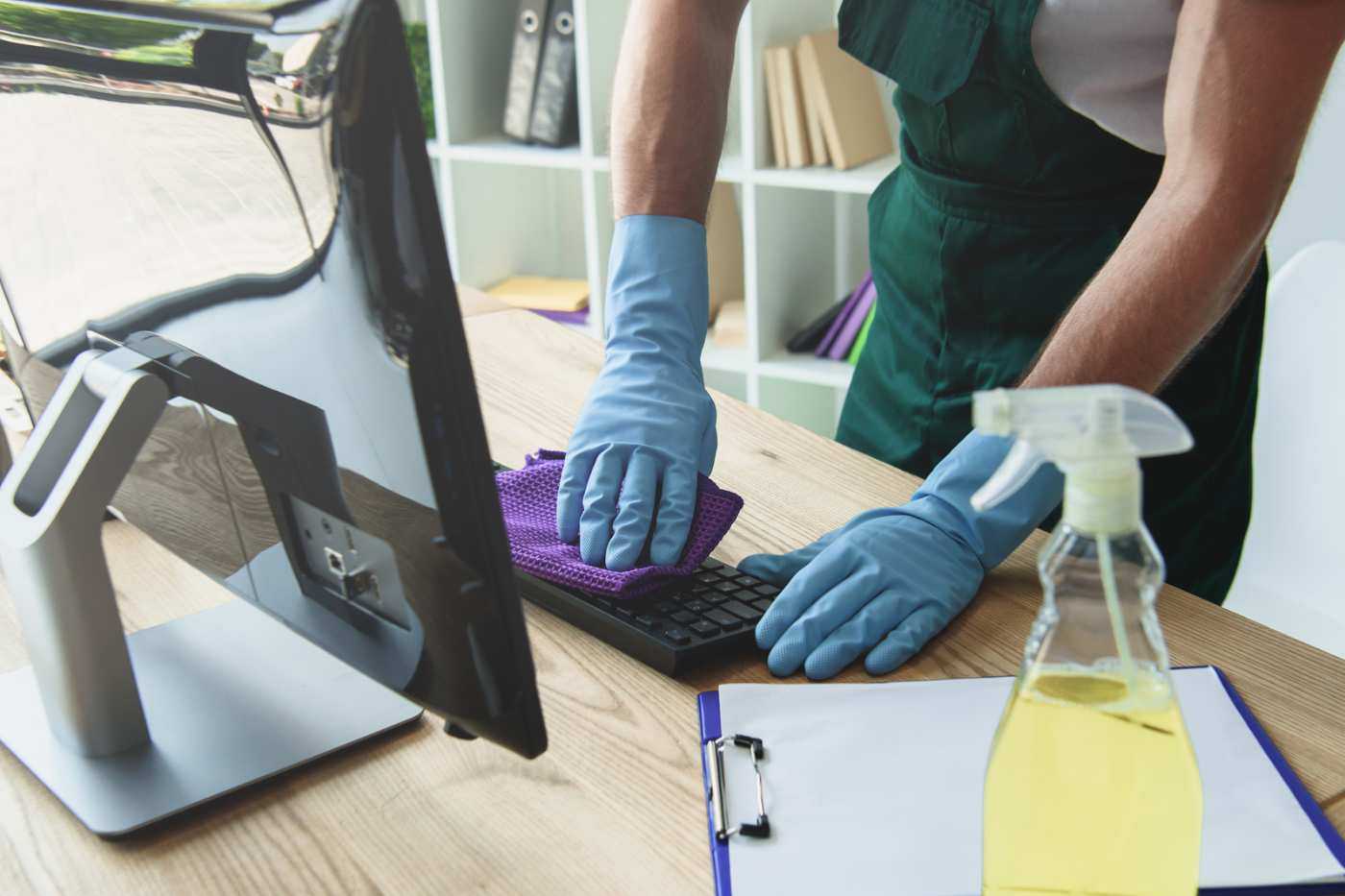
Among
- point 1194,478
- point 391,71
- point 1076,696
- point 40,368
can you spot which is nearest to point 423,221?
point 391,71

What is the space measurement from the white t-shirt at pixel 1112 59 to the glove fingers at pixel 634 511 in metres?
0.56

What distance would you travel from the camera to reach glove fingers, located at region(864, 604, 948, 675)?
35.8 inches

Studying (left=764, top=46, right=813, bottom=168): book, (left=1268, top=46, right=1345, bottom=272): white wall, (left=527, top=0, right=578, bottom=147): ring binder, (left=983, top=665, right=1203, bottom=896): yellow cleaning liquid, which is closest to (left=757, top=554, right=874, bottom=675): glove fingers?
(left=983, top=665, right=1203, bottom=896): yellow cleaning liquid

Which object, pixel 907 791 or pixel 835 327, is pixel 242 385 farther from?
pixel 835 327

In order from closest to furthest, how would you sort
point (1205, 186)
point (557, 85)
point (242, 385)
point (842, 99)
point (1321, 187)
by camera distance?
1. point (242, 385)
2. point (1205, 186)
3. point (1321, 187)
4. point (842, 99)
5. point (557, 85)

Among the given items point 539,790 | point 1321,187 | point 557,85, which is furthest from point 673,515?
point 557,85

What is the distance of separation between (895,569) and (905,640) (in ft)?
0.21

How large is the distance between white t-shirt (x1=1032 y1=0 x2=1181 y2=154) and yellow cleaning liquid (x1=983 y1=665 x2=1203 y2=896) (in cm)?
87

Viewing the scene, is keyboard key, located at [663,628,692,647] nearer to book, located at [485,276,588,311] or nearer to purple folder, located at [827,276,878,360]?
purple folder, located at [827,276,878,360]

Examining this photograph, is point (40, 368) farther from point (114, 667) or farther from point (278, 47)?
point (278, 47)

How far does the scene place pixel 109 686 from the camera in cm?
81

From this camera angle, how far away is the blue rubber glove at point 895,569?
3.00ft

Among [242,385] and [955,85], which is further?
[955,85]

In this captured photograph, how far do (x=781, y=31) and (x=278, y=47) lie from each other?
2178mm
